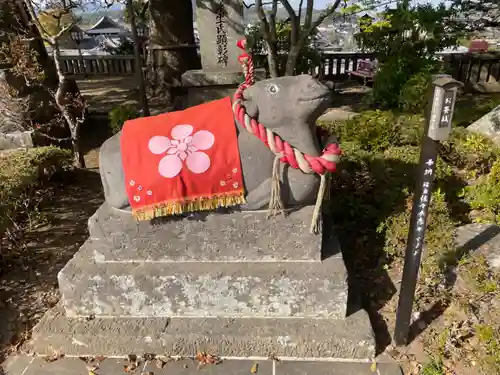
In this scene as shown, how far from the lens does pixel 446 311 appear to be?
3.29 m

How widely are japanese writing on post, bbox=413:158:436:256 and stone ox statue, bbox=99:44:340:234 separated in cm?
60

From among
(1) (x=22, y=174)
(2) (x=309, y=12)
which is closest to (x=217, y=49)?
(2) (x=309, y=12)

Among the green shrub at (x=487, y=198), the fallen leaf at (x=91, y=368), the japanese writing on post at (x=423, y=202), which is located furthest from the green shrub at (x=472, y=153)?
the fallen leaf at (x=91, y=368)

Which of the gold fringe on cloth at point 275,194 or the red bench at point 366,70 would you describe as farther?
the red bench at point 366,70

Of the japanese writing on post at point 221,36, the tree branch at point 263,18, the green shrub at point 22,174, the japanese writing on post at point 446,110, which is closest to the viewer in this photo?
the japanese writing on post at point 446,110

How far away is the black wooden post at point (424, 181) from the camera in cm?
247

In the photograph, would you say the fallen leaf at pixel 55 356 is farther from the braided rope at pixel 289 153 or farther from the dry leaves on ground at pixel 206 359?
the braided rope at pixel 289 153

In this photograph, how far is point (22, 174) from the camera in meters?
4.82

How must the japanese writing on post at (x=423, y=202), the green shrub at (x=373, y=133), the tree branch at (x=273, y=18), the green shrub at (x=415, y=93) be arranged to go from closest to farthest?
1. the japanese writing on post at (x=423, y=202)
2. the green shrub at (x=373, y=133)
3. the green shrub at (x=415, y=93)
4. the tree branch at (x=273, y=18)

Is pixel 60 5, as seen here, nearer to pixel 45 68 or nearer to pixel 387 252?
pixel 45 68

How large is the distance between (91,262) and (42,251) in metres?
1.45

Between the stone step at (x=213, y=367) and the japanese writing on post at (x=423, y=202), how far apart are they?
0.91 meters

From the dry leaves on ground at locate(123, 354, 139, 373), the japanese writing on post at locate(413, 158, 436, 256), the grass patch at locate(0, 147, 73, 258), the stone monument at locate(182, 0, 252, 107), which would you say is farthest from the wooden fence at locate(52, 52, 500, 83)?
the dry leaves on ground at locate(123, 354, 139, 373)

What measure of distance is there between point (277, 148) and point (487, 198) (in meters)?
2.79
